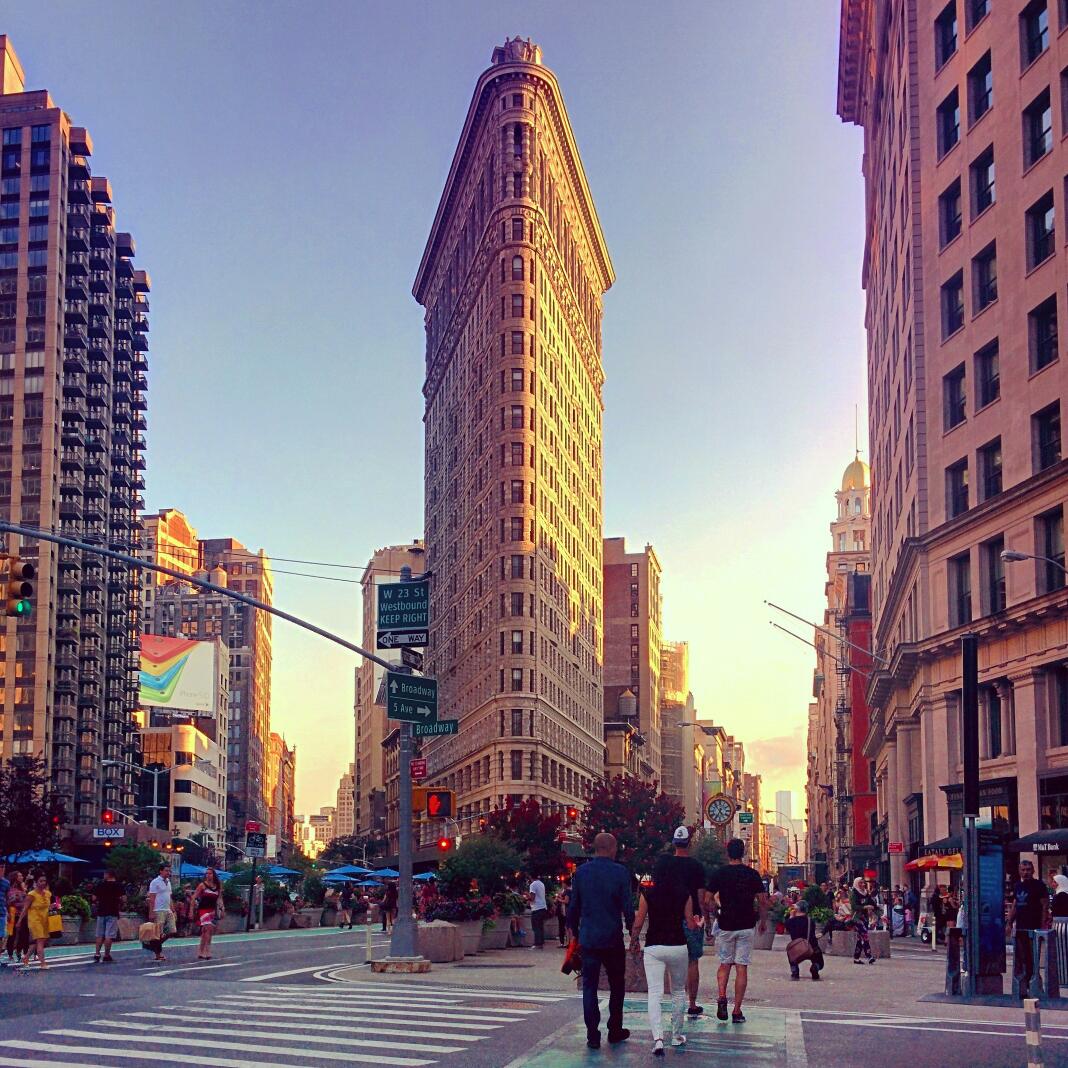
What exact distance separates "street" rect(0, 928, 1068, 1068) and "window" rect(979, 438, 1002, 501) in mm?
24583

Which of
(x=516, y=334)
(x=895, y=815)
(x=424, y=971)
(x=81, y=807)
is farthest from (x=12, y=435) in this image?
(x=424, y=971)

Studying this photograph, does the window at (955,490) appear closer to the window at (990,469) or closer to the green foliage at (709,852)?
the window at (990,469)

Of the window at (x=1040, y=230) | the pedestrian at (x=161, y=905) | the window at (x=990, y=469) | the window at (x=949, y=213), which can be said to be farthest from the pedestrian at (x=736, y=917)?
the window at (x=949, y=213)

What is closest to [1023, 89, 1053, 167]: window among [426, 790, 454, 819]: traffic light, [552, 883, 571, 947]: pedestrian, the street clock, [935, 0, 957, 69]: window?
[935, 0, 957, 69]: window

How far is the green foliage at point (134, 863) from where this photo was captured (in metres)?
64.9

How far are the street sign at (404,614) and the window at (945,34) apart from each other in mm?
36760

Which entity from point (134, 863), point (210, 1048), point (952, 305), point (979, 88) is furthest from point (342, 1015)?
point (134, 863)

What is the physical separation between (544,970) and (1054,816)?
73.0 ft

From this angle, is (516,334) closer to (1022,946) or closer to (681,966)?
(1022,946)

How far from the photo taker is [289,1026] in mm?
16500

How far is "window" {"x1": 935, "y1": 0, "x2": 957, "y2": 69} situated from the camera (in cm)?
5409

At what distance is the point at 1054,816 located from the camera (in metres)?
43.7

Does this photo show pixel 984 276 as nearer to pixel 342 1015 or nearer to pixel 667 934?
pixel 342 1015

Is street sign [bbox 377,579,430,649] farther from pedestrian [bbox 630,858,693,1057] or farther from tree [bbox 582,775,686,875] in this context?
tree [bbox 582,775,686,875]
